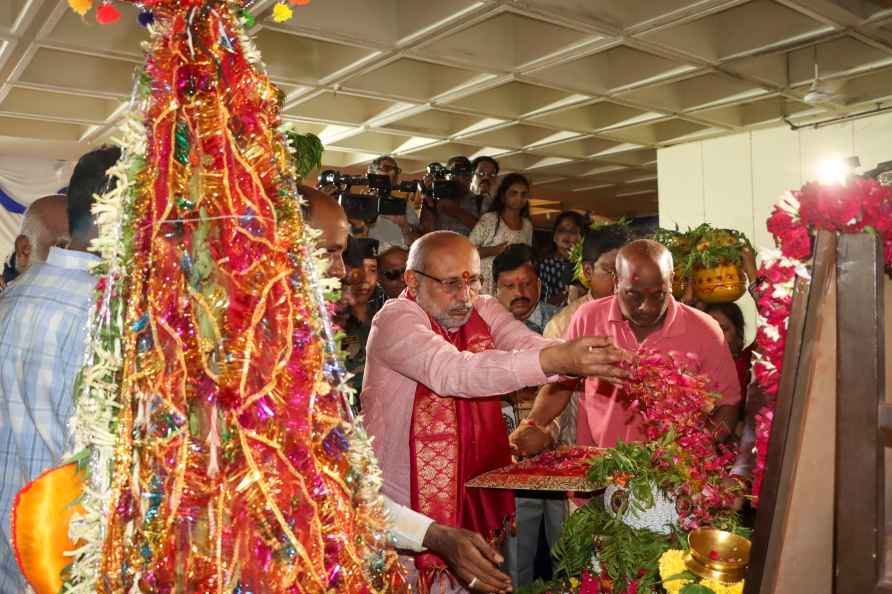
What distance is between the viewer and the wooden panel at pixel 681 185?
9.00 metres

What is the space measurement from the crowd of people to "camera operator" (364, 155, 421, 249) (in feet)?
1.58

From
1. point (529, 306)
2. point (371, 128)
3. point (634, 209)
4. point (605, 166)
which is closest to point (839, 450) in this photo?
point (529, 306)

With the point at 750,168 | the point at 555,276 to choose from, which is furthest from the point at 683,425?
the point at 750,168

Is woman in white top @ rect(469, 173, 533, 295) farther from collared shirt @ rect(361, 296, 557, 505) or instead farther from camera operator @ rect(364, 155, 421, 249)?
collared shirt @ rect(361, 296, 557, 505)

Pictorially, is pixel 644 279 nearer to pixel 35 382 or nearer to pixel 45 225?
pixel 35 382

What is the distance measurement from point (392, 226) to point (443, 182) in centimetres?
51

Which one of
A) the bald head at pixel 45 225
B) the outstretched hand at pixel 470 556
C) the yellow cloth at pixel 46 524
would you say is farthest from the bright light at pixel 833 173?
the bald head at pixel 45 225

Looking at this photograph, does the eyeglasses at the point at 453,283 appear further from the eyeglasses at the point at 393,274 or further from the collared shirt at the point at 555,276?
the collared shirt at the point at 555,276

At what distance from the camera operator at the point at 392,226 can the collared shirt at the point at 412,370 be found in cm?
258

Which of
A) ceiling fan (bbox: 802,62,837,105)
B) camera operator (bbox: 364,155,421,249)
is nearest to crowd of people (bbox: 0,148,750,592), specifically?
camera operator (bbox: 364,155,421,249)

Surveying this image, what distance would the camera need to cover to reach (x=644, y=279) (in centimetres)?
351

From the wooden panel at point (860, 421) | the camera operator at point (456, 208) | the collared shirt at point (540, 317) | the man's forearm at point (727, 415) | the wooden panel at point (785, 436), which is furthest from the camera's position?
the camera operator at point (456, 208)

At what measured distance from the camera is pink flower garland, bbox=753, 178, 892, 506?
1243 mm

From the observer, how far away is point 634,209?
45.2 feet
